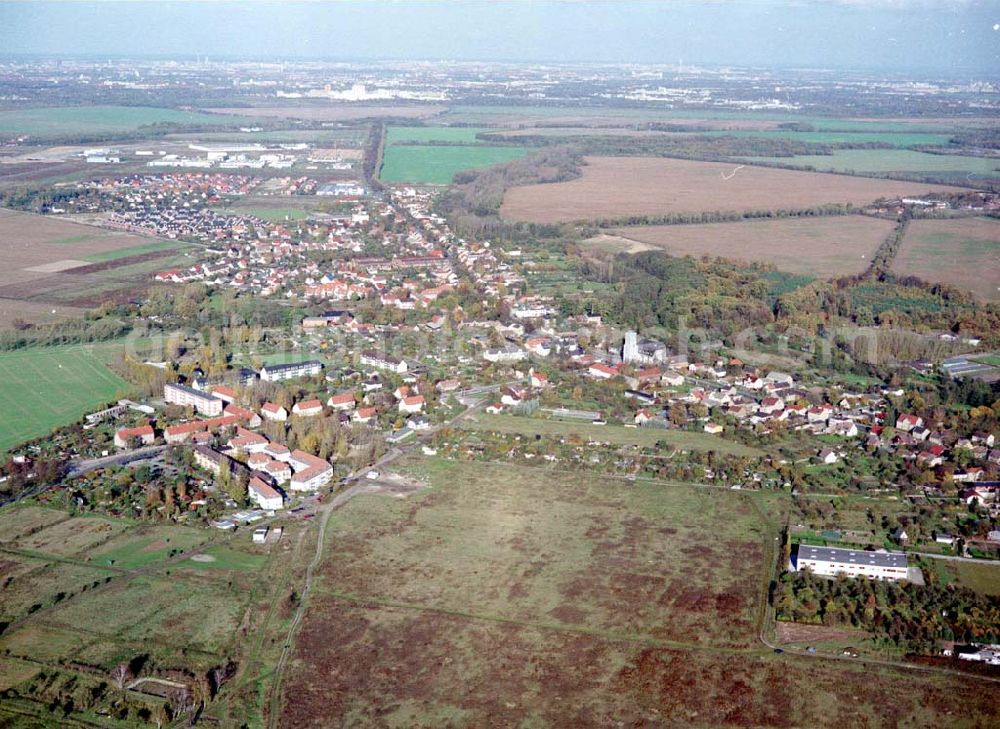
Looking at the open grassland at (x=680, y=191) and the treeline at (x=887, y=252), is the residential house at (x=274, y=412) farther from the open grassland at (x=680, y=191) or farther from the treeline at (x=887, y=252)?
the open grassland at (x=680, y=191)

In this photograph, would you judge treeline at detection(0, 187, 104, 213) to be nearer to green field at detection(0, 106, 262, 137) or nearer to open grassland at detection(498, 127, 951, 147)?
green field at detection(0, 106, 262, 137)

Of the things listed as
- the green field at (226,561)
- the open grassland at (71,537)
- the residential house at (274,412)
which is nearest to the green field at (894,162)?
Result: the residential house at (274,412)

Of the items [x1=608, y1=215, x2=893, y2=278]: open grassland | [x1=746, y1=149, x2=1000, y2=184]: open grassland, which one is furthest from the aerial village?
[x1=746, y1=149, x2=1000, y2=184]: open grassland

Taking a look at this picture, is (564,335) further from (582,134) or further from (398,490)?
(582,134)

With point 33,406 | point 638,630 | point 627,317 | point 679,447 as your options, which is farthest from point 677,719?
point 627,317

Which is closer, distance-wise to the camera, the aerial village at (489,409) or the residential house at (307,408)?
the aerial village at (489,409)

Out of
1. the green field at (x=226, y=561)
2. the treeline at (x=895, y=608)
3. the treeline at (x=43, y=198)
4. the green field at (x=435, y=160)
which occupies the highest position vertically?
the green field at (x=435, y=160)

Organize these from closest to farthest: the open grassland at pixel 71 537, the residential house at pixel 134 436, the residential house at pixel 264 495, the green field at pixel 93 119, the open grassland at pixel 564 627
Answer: the open grassland at pixel 564 627, the open grassland at pixel 71 537, the residential house at pixel 264 495, the residential house at pixel 134 436, the green field at pixel 93 119
